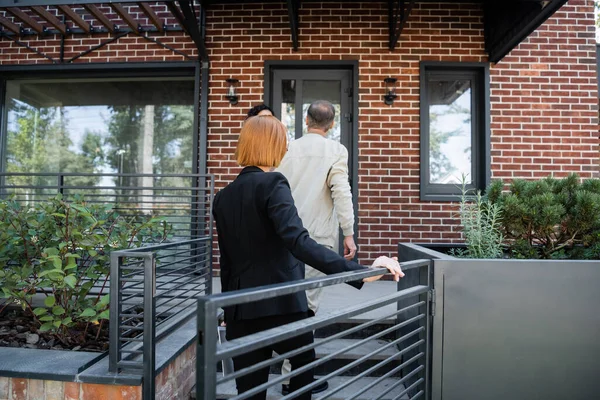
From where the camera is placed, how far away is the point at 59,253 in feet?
7.13

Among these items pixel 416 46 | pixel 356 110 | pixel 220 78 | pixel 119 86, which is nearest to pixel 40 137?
pixel 119 86

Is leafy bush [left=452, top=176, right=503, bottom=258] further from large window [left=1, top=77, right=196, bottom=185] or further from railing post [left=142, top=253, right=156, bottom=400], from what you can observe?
large window [left=1, top=77, right=196, bottom=185]

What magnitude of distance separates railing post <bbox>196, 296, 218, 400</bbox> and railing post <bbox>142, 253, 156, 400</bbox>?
39.3 inches

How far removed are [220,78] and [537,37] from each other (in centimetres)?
365

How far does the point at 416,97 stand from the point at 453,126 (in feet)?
1.89

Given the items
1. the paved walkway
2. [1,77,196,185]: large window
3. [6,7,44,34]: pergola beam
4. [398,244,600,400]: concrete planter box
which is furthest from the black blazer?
[6,7,44,34]: pergola beam

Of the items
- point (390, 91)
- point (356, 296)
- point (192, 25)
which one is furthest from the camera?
point (390, 91)

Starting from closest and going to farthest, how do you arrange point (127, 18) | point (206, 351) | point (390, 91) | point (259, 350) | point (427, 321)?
point (206, 351) < point (259, 350) < point (427, 321) < point (127, 18) < point (390, 91)

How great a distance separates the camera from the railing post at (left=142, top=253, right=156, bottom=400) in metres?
1.77

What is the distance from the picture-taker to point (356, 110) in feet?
14.6

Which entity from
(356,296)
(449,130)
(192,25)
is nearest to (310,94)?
(192,25)

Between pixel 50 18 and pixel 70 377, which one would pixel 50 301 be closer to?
pixel 70 377

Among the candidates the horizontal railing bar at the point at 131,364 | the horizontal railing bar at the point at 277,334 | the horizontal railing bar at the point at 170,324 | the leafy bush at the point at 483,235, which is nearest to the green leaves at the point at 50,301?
the horizontal railing bar at the point at 170,324

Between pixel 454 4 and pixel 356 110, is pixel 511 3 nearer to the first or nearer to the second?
pixel 454 4
